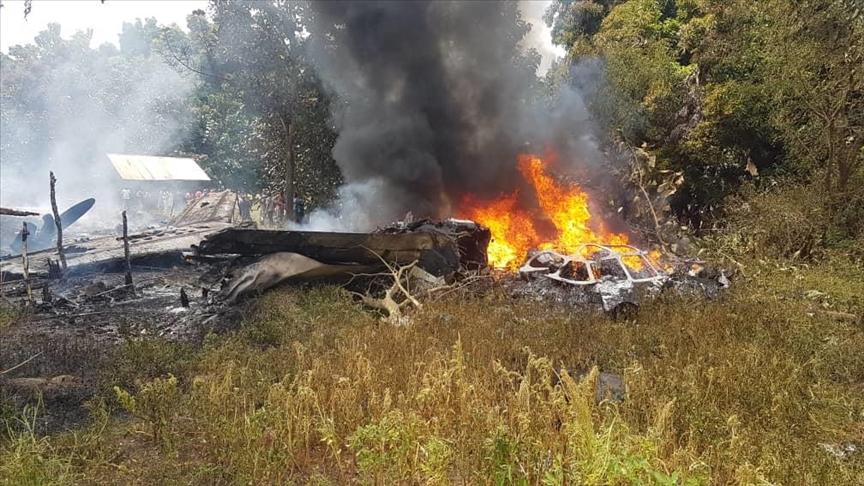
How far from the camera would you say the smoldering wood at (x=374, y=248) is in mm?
9273

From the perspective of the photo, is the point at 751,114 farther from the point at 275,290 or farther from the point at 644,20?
the point at 275,290

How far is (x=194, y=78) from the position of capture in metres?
31.0

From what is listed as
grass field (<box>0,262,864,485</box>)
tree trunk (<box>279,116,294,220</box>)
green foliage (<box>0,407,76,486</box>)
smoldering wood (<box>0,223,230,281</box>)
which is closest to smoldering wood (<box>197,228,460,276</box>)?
grass field (<box>0,262,864,485</box>)

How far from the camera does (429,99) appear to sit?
Result: 14.3 m

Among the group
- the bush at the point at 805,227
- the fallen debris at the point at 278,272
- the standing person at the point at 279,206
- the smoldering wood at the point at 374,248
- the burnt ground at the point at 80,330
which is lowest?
the burnt ground at the point at 80,330

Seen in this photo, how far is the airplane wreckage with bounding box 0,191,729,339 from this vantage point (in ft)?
27.1

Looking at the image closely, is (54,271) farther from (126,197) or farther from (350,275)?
(126,197)

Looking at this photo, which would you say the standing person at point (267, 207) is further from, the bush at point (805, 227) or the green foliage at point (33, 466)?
the green foliage at point (33, 466)

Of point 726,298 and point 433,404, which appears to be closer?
point 433,404

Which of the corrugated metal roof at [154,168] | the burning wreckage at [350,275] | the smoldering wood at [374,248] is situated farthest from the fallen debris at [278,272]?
the corrugated metal roof at [154,168]

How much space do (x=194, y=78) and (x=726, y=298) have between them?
3206cm

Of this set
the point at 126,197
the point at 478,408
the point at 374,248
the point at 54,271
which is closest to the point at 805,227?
the point at 374,248

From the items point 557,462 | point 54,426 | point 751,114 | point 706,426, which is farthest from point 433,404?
point 751,114

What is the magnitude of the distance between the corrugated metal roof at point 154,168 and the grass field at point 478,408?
1889 centimetres
